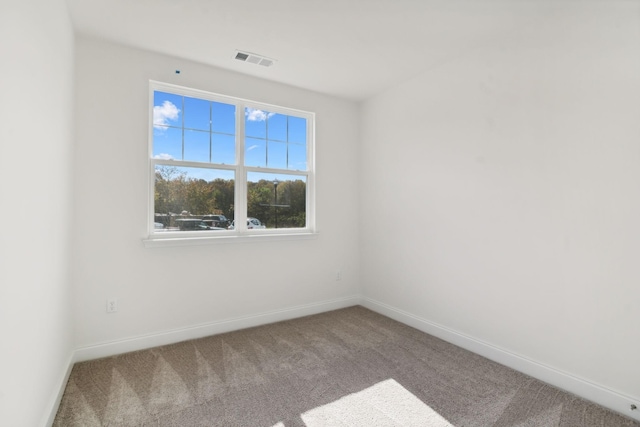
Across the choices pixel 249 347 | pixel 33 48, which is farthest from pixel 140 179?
pixel 249 347

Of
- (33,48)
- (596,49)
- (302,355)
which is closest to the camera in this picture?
(33,48)

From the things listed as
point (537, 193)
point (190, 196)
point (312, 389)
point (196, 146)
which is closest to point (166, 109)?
point (196, 146)

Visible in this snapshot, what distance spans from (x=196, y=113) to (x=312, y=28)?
4.81 ft

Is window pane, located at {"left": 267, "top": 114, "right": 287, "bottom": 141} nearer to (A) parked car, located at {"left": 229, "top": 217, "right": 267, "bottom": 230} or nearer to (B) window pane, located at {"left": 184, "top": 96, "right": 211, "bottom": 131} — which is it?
(B) window pane, located at {"left": 184, "top": 96, "right": 211, "bottom": 131}

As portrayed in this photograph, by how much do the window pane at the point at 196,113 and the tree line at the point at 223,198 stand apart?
1.67 feet

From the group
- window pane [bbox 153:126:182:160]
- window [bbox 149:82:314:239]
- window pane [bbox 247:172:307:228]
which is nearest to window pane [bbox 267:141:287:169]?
window [bbox 149:82:314:239]

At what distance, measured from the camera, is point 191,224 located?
3.10 meters

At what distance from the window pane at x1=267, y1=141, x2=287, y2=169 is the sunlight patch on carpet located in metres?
2.48

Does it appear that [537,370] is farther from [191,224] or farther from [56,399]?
[56,399]

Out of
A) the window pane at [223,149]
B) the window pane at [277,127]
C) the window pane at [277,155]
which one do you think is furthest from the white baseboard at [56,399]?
the window pane at [277,127]

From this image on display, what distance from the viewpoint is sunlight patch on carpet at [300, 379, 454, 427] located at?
6.07 ft

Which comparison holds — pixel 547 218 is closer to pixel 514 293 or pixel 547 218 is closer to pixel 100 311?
pixel 514 293

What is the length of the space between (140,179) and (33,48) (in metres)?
1.41

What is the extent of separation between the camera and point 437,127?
313 centimetres
